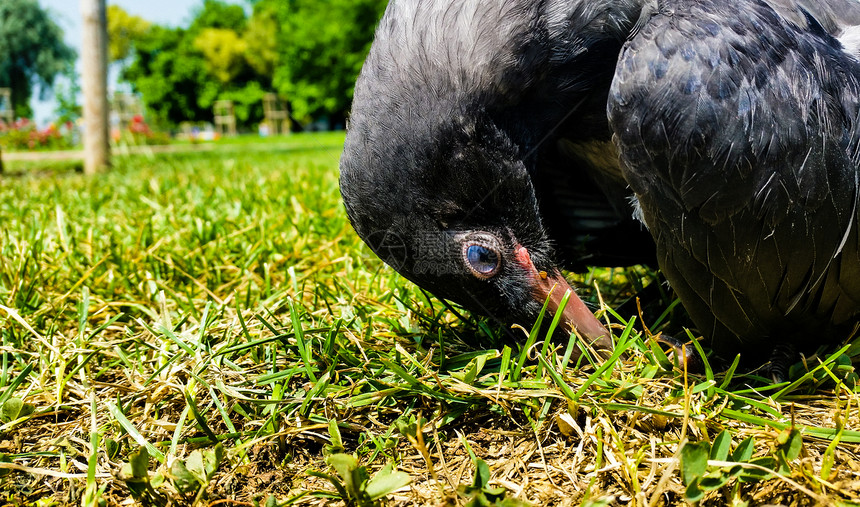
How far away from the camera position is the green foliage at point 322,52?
35.3 metres

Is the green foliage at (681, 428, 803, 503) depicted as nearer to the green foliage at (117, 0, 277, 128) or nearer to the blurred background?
the blurred background

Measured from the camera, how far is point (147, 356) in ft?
6.73

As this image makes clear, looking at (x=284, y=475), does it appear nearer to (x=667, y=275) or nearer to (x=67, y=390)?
(x=67, y=390)

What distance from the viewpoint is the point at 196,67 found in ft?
214

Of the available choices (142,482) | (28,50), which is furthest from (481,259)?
(28,50)

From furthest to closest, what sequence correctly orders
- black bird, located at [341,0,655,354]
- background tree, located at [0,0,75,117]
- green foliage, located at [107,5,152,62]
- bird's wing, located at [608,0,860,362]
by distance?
green foliage, located at [107,5,152,62] → background tree, located at [0,0,75,117] → black bird, located at [341,0,655,354] → bird's wing, located at [608,0,860,362]

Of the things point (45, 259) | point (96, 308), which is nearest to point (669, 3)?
point (96, 308)

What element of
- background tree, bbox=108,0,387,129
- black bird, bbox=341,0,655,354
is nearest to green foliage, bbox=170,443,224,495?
black bird, bbox=341,0,655,354

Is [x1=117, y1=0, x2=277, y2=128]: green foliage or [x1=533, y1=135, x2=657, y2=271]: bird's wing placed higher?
[x1=117, y1=0, x2=277, y2=128]: green foliage

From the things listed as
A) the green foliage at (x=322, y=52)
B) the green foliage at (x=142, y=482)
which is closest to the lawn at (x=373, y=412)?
the green foliage at (x=142, y=482)

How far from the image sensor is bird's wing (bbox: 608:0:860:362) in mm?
1528

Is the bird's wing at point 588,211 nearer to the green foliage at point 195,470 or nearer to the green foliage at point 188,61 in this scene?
the green foliage at point 195,470

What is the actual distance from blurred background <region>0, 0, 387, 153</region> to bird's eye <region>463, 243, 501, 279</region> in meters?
10.1

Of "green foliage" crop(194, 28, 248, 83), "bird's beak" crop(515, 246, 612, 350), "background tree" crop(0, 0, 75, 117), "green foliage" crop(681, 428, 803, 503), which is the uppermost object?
"green foliage" crop(194, 28, 248, 83)
